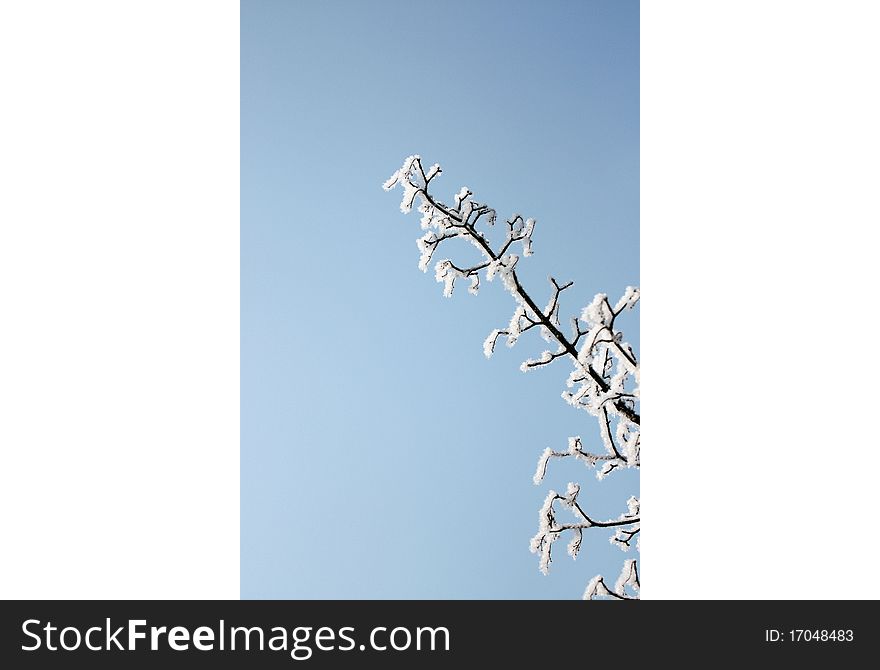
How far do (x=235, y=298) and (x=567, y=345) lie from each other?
0.40 m

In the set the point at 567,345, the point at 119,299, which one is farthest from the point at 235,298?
the point at 567,345

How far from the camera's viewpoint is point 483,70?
1008mm

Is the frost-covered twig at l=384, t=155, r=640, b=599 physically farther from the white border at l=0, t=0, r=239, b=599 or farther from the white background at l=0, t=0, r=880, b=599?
the white border at l=0, t=0, r=239, b=599

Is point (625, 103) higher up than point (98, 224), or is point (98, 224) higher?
point (625, 103)

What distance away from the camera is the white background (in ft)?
1.93

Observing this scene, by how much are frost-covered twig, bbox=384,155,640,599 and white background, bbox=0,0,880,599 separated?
0.04 m

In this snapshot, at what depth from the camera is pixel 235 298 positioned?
678mm

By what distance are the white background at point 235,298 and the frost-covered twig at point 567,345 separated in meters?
0.04
